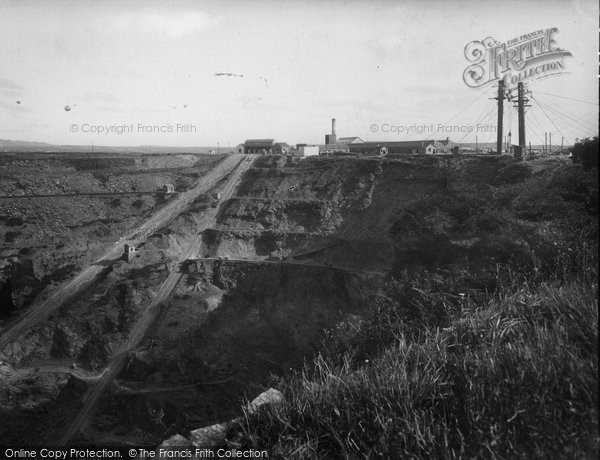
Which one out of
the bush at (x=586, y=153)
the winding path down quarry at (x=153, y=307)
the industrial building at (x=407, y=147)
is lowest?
the winding path down quarry at (x=153, y=307)

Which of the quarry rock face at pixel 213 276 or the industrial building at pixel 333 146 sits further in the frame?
the industrial building at pixel 333 146

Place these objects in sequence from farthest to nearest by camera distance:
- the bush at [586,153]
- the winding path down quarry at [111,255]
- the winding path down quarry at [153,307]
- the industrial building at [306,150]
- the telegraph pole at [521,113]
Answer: the industrial building at [306,150] → the telegraph pole at [521,113] → the winding path down quarry at [111,255] → the bush at [586,153] → the winding path down quarry at [153,307]

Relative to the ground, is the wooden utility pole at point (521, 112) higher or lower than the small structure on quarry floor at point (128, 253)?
higher

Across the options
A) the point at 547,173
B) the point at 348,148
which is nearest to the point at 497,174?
the point at 547,173

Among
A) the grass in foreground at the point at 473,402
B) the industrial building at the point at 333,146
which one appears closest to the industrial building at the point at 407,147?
the industrial building at the point at 333,146

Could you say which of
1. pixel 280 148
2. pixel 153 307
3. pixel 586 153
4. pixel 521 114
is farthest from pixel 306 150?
pixel 586 153

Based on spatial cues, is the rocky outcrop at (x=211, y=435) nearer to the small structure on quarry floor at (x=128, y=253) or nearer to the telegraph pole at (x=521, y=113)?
the small structure on quarry floor at (x=128, y=253)

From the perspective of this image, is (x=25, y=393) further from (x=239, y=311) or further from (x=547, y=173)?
(x=547, y=173)

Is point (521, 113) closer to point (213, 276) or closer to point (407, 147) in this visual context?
point (407, 147)
